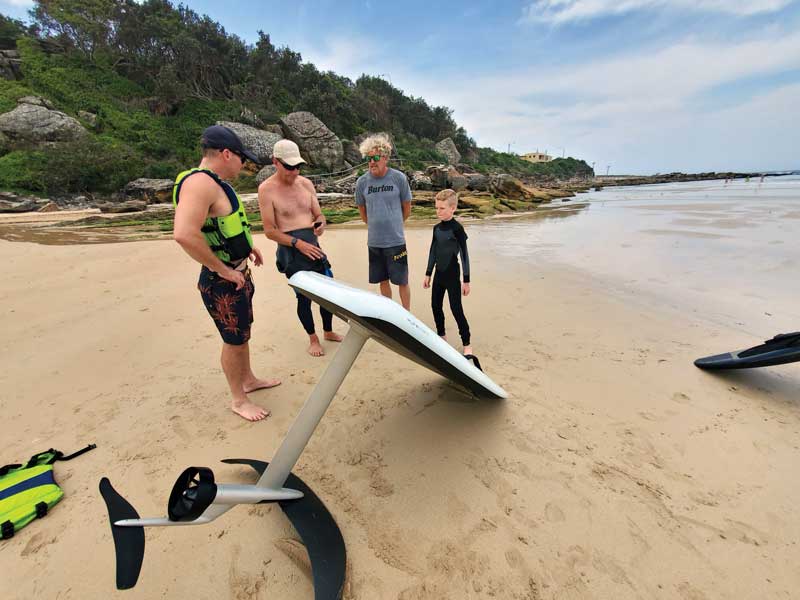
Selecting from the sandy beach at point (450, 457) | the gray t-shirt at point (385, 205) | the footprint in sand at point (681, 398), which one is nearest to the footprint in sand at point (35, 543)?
the sandy beach at point (450, 457)

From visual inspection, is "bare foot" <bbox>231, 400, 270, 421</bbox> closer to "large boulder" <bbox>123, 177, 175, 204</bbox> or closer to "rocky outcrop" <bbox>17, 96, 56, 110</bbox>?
"large boulder" <bbox>123, 177, 175, 204</bbox>

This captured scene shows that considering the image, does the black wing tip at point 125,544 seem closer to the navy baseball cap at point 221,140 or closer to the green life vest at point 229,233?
the green life vest at point 229,233

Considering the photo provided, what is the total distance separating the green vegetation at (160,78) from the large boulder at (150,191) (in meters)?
5.45

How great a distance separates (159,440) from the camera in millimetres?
2328

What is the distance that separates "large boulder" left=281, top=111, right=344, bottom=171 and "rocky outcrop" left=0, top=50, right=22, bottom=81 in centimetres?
2714

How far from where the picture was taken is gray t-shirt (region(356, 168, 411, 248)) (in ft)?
12.0

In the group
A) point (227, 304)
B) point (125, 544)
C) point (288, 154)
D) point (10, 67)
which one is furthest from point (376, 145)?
point (10, 67)

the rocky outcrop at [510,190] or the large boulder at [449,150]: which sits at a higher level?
the large boulder at [449,150]

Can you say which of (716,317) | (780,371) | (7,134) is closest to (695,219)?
(716,317)

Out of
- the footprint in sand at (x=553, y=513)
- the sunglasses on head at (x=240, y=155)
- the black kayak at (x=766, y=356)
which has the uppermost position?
the sunglasses on head at (x=240, y=155)

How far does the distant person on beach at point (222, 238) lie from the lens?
1957mm

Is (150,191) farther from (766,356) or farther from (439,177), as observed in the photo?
(766,356)

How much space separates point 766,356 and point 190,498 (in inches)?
155

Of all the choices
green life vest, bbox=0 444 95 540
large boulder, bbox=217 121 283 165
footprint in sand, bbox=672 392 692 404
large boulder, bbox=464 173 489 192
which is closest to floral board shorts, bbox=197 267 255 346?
green life vest, bbox=0 444 95 540
